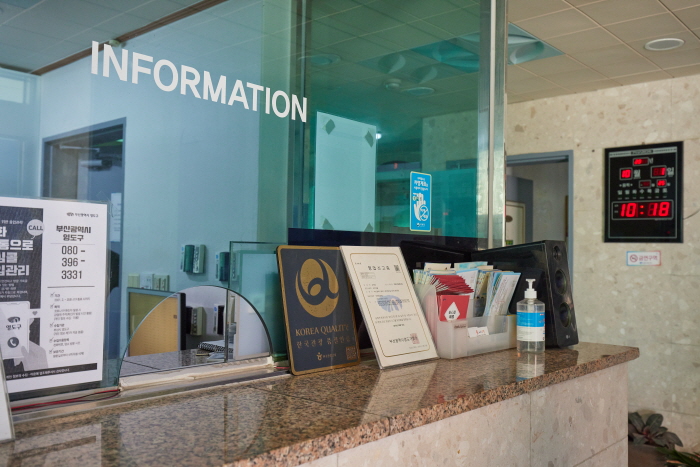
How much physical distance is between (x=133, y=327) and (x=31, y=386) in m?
0.20

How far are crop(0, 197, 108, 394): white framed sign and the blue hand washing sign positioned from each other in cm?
102

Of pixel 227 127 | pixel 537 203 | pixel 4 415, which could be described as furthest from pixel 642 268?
pixel 4 415

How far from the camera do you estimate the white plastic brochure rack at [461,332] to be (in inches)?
62.1

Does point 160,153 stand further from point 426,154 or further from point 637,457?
point 637,457

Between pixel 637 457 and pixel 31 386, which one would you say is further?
pixel 637 457

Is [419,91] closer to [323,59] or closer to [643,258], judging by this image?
[323,59]

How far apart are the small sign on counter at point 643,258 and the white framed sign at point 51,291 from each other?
12.9 feet

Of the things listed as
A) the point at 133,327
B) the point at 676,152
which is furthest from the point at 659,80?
the point at 133,327

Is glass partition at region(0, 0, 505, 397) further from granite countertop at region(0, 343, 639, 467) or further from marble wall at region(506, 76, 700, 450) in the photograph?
marble wall at region(506, 76, 700, 450)

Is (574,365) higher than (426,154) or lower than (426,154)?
lower

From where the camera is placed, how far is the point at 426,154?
6.31ft

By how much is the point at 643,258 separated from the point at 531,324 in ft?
9.45

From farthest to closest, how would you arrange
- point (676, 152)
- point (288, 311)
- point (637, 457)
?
1. point (676, 152)
2. point (637, 457)
3. point (288, 311)

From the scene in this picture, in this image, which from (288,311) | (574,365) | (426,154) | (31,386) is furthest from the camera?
(426,154)
